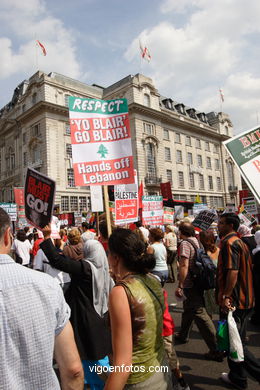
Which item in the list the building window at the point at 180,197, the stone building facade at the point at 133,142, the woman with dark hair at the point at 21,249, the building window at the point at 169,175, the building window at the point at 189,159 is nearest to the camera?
the woman with dark hair at the point at 21,249

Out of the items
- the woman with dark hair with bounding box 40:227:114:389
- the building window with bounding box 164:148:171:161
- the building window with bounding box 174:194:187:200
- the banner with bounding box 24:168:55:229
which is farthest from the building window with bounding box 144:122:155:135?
the woman with dark hair with bounding box 40:227:114:389

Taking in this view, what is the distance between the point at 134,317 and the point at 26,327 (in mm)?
708

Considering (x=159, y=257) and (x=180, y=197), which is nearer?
(x=159, y=257)

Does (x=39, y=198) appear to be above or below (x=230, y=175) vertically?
below

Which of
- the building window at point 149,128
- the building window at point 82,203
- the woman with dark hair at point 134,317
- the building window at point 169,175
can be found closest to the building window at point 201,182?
the building window at point 169,175

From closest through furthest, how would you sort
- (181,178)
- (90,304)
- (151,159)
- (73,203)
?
1. (90,304)
2. (73,203)
3. (151,159)
4. (181,178)

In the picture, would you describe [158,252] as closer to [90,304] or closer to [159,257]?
[159,257]

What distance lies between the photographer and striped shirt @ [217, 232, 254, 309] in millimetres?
3479

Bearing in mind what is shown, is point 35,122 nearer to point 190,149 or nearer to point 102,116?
point 190,149

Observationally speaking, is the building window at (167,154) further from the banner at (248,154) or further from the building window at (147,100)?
the banner at (248,154)

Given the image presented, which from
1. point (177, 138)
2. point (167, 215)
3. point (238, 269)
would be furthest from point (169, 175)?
point (238, 269)

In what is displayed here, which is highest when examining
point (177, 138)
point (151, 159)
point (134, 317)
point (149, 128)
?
point (149, 128)

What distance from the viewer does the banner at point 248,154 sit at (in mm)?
3229

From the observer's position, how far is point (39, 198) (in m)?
4.52
